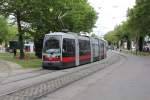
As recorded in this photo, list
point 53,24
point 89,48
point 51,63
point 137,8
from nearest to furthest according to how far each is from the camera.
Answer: point 51,63 < point 89,48 < point 53,24 < point 137,8

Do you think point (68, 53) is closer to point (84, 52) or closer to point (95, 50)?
point (84, 52)

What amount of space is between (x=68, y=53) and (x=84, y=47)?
24.9ft

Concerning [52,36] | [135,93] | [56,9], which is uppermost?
[56,9]

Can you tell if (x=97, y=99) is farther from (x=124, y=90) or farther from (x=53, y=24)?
(x=53, y=24)

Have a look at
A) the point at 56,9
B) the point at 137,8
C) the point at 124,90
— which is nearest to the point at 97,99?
the point at 124,90

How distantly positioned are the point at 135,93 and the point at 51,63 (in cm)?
1784

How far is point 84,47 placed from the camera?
43.3m

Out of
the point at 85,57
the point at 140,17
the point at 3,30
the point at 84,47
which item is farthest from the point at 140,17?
the point at 84,47

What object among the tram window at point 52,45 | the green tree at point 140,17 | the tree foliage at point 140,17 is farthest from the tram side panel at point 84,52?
the green tree at point 140,17

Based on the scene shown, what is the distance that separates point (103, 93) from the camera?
17000 mm

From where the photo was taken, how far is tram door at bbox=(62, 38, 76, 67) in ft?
114

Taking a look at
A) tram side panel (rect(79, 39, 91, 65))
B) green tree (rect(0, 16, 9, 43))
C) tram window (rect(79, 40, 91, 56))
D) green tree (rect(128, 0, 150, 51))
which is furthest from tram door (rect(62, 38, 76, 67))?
green tree (rect(0, 16, 9, 43))

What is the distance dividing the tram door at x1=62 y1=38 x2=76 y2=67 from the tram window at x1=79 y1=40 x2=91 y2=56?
3246mm

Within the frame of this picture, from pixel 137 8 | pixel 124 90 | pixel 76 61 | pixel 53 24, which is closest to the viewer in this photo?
pixel 124 90
